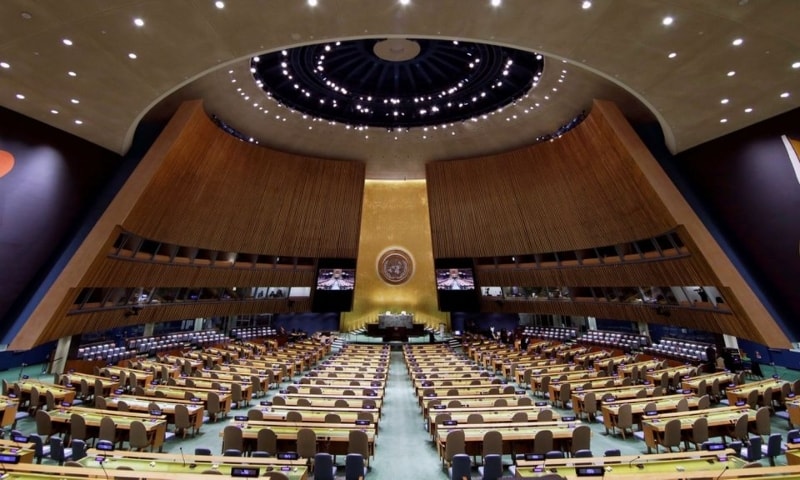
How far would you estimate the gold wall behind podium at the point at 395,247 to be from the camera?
92.3 feet

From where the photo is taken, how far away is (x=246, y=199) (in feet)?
62.1

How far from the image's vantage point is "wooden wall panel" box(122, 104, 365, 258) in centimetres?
1443

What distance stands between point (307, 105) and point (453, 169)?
942 cm

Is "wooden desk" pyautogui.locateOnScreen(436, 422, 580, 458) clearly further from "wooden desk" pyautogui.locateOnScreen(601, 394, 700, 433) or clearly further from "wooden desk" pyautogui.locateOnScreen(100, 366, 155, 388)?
"wooden desk" pyautogui.locateOnScreen(100, 366, 155, 388)

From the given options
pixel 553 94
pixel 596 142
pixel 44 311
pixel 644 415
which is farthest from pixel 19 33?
pixel 596 142

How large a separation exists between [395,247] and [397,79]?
13893 mm

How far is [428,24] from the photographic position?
29.5 feet

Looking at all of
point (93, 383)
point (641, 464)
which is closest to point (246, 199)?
point (93, 383)

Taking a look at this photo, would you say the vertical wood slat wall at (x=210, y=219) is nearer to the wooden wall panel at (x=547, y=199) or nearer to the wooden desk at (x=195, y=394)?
the wooden desk at (x=195, y=394)

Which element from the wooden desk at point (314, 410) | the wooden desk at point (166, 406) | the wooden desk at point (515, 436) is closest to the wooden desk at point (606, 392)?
the wooden desk at point (515, 436)

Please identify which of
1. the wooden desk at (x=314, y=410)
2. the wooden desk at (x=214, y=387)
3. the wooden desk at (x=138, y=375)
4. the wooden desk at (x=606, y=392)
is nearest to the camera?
the wooden desk at (x=314, y=410)

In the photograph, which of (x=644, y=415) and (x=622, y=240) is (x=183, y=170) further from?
(x=622, y=240)

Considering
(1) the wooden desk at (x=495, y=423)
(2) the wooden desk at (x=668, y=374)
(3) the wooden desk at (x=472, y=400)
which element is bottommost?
(1) the wooden desk at (x=495, y=423)

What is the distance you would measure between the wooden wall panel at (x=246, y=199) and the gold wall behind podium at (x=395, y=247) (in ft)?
17.3
